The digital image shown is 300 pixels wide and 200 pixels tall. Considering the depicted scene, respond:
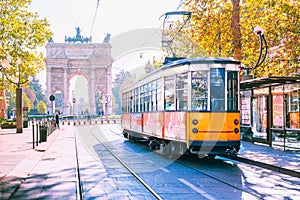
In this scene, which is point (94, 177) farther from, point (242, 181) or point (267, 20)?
point (267, 20)

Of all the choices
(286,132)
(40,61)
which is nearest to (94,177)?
(286,132)

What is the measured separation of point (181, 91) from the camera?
43.6 feet

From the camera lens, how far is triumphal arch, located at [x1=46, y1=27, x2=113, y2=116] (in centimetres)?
8250

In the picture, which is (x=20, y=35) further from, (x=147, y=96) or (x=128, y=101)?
(x=147, y=96)

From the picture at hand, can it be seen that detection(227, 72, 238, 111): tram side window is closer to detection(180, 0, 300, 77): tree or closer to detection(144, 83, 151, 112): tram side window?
detection(144, 83, 151, 112): tram side window

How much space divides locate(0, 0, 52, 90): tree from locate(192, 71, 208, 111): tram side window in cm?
2005

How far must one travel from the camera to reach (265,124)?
19.1 m

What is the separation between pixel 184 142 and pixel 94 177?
10.3 feet

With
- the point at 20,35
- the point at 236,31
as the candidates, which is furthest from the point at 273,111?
the point at 20,35

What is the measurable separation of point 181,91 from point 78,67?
72904mm

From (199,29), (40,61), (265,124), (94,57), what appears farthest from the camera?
(94,57)

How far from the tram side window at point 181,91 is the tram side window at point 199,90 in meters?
0.27

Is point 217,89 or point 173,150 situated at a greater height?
point 217,89

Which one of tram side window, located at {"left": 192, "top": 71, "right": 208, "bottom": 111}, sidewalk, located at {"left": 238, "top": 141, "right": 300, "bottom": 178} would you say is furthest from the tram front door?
tram side window, located at {"left": 192, "top": 71, "right": 208, "bottom": 111}
